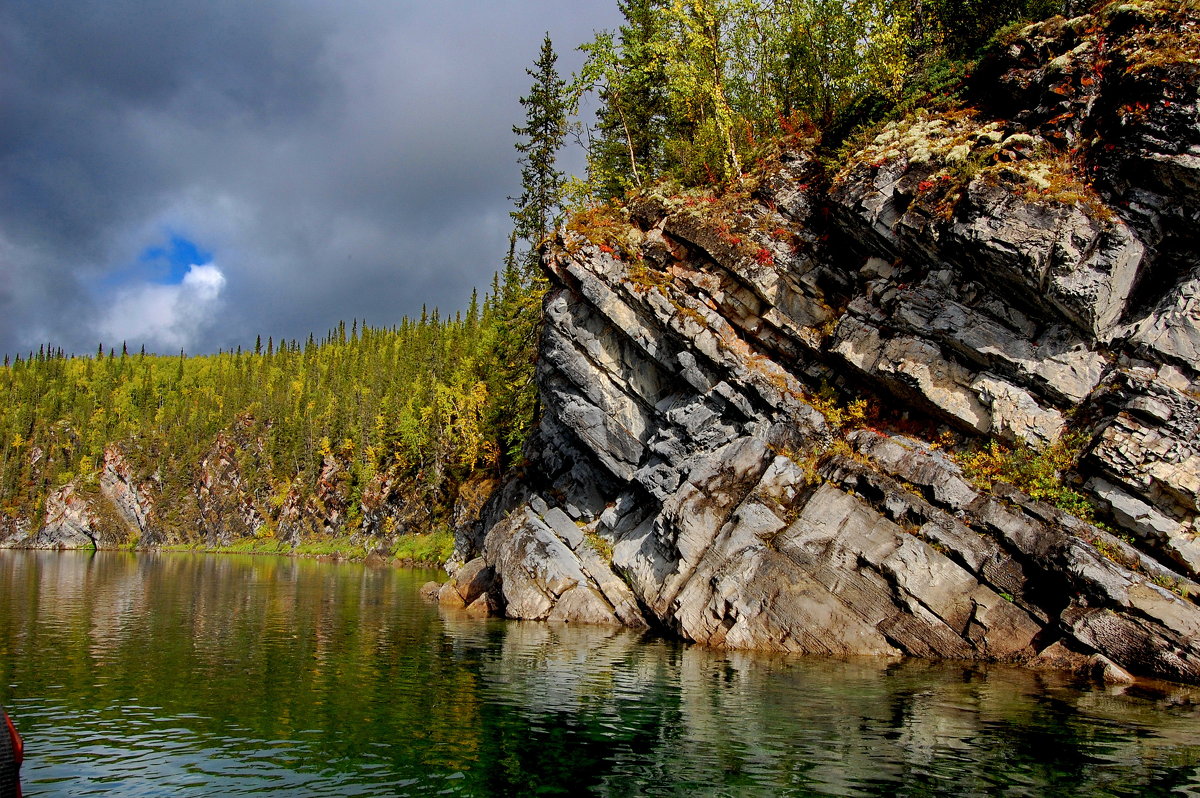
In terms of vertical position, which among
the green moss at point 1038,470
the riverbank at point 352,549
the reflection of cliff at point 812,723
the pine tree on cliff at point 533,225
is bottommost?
the riverbank at point 352,549

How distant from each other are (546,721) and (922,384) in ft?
67.2

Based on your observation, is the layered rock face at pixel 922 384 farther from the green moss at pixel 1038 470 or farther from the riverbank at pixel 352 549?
the riverbank at pixel 352 549

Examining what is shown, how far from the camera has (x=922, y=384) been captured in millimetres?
30375

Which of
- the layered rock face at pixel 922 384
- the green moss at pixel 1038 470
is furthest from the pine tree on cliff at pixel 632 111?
the green moss at pixel 1038 470

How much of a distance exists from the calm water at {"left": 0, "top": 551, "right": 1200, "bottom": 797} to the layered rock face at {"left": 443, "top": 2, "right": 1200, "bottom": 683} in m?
2.78

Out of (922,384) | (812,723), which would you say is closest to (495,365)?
(922,384)

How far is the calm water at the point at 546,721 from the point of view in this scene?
13453 mm

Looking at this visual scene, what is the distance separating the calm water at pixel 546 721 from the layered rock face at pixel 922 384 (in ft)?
9.12

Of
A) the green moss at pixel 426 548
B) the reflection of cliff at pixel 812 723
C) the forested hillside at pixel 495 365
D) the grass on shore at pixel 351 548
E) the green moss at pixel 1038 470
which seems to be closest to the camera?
A: the reflection of cliff at pixel 812 723

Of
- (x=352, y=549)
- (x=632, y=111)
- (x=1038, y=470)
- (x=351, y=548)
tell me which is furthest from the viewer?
(x=351, y=548)

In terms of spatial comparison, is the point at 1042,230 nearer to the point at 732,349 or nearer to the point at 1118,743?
the point at 732,349

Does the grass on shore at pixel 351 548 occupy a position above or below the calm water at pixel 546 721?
below

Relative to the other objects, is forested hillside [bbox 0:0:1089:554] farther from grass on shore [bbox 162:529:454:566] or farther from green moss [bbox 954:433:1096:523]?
green moss [bbox 954:433:1096:523]

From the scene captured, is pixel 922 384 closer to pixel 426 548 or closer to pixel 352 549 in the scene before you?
pixel 426 548
